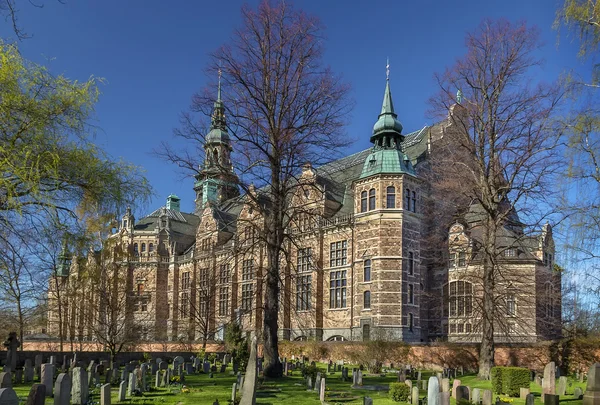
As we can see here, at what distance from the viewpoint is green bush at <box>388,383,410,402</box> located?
53.2ft

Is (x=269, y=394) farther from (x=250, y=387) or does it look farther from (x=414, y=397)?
(x=250, y=387)

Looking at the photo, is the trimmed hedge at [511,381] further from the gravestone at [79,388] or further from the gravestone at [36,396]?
the gravestone at [36,396]

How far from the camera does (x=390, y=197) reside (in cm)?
3853

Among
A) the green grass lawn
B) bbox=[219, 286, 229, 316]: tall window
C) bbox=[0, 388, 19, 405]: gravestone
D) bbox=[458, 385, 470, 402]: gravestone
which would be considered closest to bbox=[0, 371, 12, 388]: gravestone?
the green grass lawn

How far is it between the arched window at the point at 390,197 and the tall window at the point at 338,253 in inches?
202

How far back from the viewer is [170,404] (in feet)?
48.8

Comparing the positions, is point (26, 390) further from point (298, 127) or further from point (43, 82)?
point (298, 127)

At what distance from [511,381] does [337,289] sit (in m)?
23.7

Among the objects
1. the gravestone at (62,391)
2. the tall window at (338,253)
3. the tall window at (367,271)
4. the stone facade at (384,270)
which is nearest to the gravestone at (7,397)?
the gravestone at (62,391)

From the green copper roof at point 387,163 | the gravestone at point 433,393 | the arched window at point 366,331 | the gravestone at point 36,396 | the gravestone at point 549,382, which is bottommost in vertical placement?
the arched window at point 366,331

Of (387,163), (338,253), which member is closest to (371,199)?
(387,163)

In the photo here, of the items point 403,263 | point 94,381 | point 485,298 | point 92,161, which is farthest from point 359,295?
point 92,161

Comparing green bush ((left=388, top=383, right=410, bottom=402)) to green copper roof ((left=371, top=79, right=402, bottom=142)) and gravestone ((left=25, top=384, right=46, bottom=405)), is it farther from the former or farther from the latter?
green copper roof ((left=371, top=79, right=402, bottom=142))

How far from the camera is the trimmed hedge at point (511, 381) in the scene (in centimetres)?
1850
